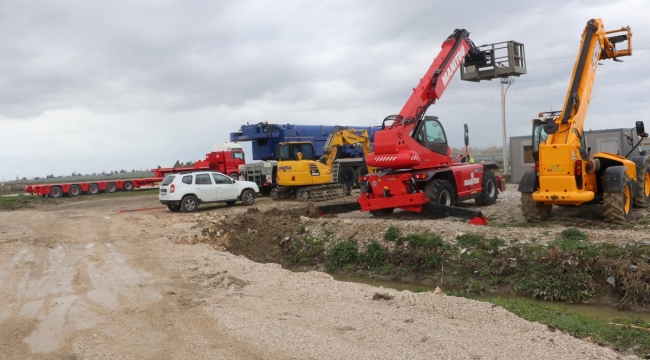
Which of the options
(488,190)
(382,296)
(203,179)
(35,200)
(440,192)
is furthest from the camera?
(35,200)

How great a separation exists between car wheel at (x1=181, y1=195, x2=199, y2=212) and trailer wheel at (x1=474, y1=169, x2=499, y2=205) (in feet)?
35.9

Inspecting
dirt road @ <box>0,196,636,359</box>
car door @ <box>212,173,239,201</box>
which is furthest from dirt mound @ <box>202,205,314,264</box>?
car door @ <box>212,173,239,201</box>

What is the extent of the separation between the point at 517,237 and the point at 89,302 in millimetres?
7632

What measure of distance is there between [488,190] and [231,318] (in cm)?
1306

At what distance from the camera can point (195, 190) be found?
21.7 meters

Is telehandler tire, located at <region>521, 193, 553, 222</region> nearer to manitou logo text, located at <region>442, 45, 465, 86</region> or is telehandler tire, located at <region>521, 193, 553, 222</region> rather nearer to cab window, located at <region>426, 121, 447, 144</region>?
cab window, located at <region>426, 121, 447, 144</region>

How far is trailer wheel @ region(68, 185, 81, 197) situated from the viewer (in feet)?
114

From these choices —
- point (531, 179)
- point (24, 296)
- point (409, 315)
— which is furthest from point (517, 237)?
point (24, 296)

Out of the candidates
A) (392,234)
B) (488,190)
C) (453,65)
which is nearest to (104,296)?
(392,234)

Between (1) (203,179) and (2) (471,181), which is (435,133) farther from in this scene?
(1) (203,179)

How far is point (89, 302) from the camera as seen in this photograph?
27.2 ft

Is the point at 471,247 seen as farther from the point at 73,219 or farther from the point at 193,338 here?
the point at 73,219

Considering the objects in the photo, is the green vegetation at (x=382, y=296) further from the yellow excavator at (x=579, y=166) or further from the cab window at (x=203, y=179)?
the cab window at (x=203, y=179)

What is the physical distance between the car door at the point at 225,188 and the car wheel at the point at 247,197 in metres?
0.42
